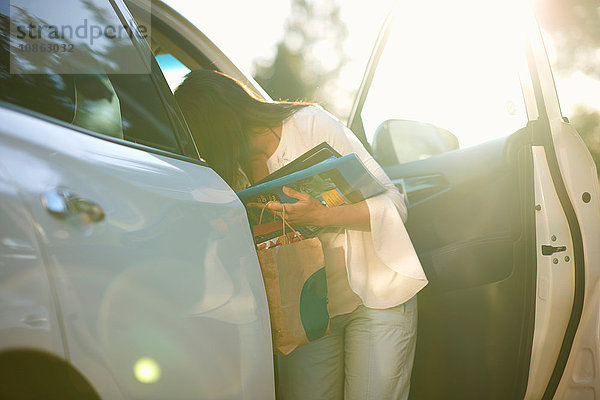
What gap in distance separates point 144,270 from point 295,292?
2.03 ft

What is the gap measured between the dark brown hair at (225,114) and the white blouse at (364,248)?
12 centimetres

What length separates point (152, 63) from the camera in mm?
1355

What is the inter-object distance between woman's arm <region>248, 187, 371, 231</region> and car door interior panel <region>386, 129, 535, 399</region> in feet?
2.36

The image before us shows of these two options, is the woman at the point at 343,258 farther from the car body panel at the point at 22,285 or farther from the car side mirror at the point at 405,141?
the car side mirror at the point at 405,141

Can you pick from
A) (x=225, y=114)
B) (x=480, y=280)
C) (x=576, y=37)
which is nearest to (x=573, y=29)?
(x=576, y=37)

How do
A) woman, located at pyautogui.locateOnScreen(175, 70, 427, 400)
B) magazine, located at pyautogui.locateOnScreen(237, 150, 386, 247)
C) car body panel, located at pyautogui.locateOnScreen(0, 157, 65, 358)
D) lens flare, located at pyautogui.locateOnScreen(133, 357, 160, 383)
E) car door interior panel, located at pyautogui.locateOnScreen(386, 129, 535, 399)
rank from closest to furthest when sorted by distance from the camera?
1. car body panel, located at pyautogui.locateOnScreen(0, 157, 65, 358)
2. lens flare, located at pyautogui.locateOnScreen(133, 357, 160, 383)
3. magazine, located at pyautogui.locateOnScreen(237, 150, 386, 247)
4. woman, located at pyautogui.locateOnScreen(175, 70, 427, 400)
5. car door interior panel, located at pyautogui.locateOnScreen(386, 129, 535, 399)

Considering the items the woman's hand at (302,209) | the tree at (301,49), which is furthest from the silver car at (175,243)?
the tree at (301,49)

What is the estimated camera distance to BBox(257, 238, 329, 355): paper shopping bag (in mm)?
1338

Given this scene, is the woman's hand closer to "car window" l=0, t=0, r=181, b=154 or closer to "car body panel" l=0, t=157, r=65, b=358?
"car window" l=0, t=0, r=181, b=154

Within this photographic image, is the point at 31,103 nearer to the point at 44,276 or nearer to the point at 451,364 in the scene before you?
the point at 44,276

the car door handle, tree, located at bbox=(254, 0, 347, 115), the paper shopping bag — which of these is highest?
tree, located at bbox=(254, 0, 347, 115)

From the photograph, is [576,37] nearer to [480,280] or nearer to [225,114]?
[480,280]

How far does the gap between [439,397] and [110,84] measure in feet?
6.58

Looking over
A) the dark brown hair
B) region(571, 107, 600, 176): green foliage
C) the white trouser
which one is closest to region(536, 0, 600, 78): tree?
region(571, 107, 600, 176): green foliage
